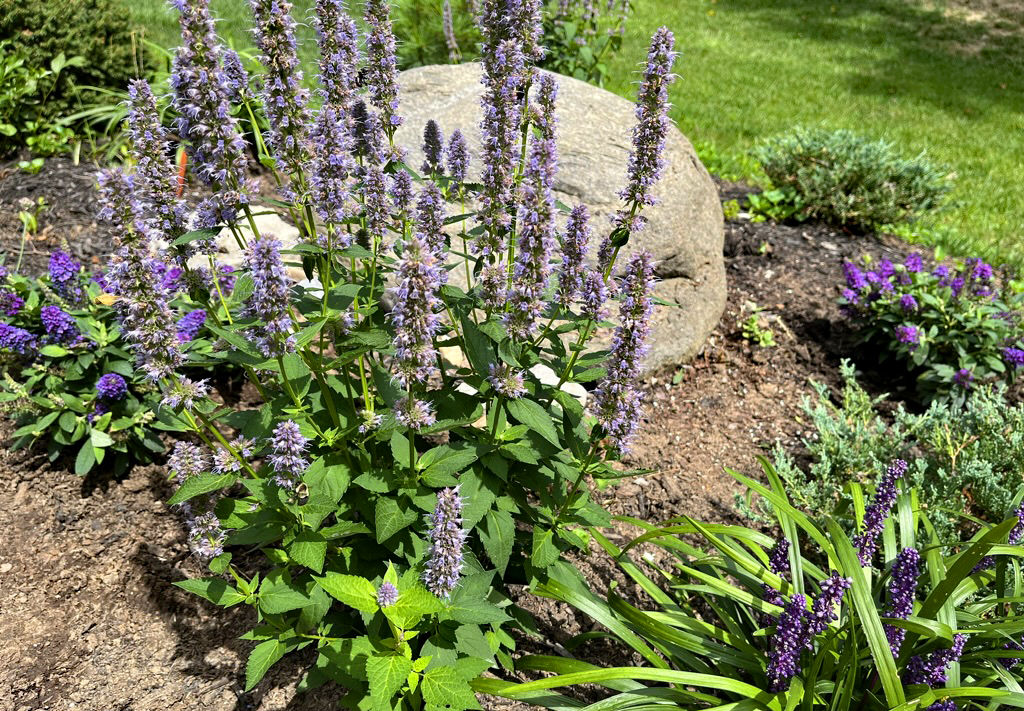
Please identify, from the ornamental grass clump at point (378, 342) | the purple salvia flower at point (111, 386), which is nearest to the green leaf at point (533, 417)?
the ornamental grass clump at point (378, 342)

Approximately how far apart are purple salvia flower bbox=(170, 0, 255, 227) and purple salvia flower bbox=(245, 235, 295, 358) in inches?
12.5

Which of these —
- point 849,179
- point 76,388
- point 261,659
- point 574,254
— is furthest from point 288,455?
point 849,179

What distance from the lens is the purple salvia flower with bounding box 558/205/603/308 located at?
8.05 ft

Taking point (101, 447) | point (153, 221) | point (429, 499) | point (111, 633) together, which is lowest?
point (111, 633)

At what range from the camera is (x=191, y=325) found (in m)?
3.89

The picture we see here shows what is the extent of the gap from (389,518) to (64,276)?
272 cm

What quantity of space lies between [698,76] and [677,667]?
10431 millimetres

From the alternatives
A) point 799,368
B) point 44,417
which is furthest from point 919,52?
point 44,417

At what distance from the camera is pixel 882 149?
685 cm

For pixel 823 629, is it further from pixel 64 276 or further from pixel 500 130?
pixel 64 276

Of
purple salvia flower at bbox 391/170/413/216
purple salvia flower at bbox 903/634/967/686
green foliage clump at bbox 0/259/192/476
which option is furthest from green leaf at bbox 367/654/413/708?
green foliage clump at bbox 0/259/192/476

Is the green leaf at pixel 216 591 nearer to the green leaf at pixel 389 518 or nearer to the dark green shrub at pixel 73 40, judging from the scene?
the green leaf at pixel 389 518

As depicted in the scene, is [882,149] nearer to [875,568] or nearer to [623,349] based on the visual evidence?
[875,568]

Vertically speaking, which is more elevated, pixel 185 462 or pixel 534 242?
pixel 534 242
